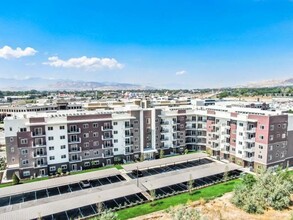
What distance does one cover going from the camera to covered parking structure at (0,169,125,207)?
113 feet

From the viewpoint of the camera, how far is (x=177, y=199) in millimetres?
36156

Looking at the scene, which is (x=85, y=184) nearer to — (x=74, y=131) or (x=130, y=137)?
(x=74, y=131)

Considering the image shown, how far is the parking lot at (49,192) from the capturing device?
36.0m

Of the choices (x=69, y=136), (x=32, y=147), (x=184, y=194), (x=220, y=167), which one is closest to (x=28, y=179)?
(x=32, y=147)

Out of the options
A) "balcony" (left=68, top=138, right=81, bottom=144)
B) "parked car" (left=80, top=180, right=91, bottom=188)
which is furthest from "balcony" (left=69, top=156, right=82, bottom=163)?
"parked car" (left=80, top=180, right=91, bottom=188)

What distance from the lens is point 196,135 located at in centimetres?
5931

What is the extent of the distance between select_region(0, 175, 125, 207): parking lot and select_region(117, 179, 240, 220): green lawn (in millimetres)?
9744

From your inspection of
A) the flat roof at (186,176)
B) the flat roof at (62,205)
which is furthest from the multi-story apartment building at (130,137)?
the flat roof at (62,205)

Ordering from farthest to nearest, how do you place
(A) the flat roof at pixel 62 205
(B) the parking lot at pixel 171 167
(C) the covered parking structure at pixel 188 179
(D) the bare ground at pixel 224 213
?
(B) the parking lot at pixel 171 167, (C) the covered parking structure at pixel 188 179, (D) the bare ground at pixel 224 213, (A) the flat roof at pixel 62 205

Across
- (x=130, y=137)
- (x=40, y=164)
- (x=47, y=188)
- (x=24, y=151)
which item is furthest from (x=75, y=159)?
(x=130, y=137)

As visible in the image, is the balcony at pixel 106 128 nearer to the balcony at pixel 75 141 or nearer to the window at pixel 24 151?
the balcony at pixel 75 141

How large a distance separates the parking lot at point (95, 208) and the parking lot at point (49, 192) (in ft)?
19.0

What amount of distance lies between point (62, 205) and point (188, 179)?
19741 mm

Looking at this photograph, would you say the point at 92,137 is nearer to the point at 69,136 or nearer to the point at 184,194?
the point at 69,136
